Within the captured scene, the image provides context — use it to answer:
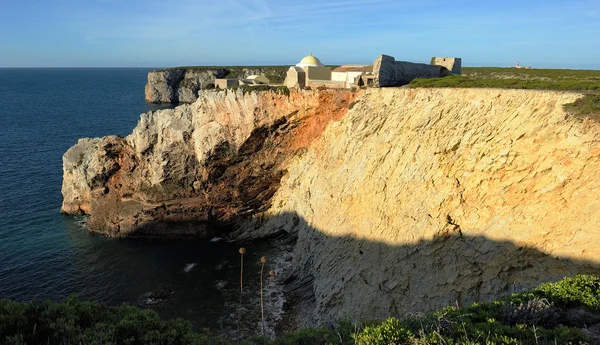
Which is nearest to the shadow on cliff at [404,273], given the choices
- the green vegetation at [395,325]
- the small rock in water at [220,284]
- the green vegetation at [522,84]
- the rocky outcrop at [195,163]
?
the green vegetation at [395,325]

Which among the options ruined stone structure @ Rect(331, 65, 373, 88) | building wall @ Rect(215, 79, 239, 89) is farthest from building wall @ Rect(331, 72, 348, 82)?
building wall @ Rect(215, 79, 239, 89)

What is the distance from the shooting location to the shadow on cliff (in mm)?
17406

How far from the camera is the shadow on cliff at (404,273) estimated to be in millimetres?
17406

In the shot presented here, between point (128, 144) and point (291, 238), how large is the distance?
21.6 meters

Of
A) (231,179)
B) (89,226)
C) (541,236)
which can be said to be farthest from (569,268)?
(89,226)

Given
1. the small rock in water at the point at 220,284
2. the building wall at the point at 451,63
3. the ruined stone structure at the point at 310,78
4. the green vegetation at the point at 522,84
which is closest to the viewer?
the green vegetation at the point at 522,84

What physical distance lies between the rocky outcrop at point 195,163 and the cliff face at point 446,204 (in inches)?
264

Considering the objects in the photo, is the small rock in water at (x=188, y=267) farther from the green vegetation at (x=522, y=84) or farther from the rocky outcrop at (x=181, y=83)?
the rocky outcrop at (x=181, y=83)

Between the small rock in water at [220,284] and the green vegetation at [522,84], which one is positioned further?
the small rock in water at [220,284]

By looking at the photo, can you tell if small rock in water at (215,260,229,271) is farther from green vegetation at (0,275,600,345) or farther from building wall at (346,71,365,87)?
building wall at (346,71,365,87)

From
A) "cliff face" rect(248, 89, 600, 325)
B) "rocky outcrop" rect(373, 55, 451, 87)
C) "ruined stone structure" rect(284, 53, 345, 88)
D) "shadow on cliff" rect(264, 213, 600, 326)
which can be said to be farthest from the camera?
"ruined stone structure" rect(284, 53, 345, 88)

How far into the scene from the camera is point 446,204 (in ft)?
70.9

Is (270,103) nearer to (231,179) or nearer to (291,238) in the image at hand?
(231,179)

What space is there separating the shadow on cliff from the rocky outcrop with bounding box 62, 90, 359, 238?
10872 mm
